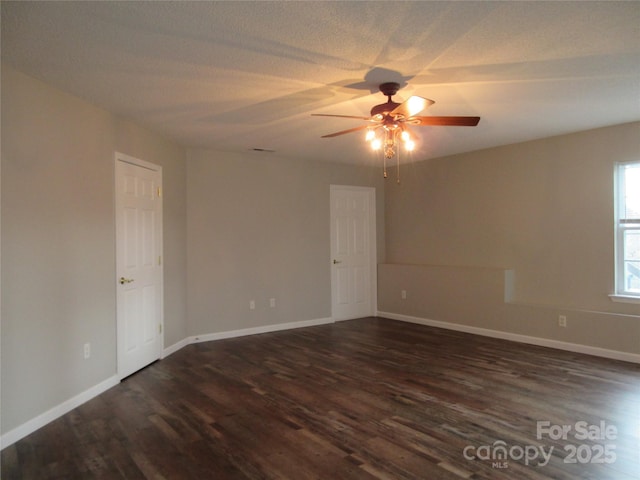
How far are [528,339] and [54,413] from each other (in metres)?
4.87

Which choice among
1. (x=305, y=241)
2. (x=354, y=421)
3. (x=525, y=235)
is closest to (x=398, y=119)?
(x=354, y=421)

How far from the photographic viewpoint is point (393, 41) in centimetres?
238

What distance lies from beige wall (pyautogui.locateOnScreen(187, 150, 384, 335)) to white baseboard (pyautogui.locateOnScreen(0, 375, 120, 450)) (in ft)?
5.36

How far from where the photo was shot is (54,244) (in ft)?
9.79

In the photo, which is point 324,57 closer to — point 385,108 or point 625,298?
point 385,108

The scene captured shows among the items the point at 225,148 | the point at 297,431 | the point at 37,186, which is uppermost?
the point at 225,148

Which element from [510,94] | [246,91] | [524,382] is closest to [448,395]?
[524,382]

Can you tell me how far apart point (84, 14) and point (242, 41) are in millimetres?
814

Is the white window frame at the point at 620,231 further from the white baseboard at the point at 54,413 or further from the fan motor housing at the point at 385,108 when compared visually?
the white baseboard at the point at 54,413

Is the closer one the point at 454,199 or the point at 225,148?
the point at 225,148

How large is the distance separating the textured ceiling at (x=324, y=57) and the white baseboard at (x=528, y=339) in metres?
2.42

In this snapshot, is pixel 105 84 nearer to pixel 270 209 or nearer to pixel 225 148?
pixel 225 148

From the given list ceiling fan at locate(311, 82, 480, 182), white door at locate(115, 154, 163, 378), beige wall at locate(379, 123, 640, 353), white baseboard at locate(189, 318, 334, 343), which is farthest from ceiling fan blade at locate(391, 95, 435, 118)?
white baseboard at locate(189, 318, 334, 343)

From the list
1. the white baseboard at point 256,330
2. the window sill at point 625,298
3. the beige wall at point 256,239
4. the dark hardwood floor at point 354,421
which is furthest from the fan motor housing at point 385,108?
the white baseboard at point 256,330
